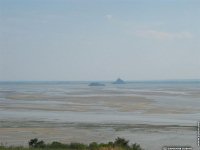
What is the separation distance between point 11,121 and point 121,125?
7.41 meters

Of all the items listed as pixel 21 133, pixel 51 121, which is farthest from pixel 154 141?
pixel 51 121

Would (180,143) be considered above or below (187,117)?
below

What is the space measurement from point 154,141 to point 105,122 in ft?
26.1

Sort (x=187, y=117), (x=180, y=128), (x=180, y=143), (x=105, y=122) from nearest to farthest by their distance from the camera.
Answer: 1. (x=180, y=143)
2. (x=180, y=128)
3. (x=105, y=122)
4. (x=187, y=117)

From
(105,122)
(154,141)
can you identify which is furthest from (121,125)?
(154,141)

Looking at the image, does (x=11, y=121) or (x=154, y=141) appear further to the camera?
(x=11, y=121)

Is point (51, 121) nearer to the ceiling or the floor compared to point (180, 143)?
nearer to the ceiling

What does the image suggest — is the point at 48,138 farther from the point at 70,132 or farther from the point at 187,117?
the point at 187,117

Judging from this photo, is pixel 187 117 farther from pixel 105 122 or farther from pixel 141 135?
pixel 141 135

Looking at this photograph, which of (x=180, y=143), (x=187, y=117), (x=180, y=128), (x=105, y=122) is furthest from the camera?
(x=187, y=117)

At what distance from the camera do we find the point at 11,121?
93.6 feet

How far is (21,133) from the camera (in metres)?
22.8

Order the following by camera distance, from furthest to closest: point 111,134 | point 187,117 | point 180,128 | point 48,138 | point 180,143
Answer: point 187,117 < point 180,128 < point 111,134 < point 48,138 < point 180,143

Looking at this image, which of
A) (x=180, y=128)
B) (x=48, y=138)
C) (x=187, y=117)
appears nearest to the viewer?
(x=48, y=138)
